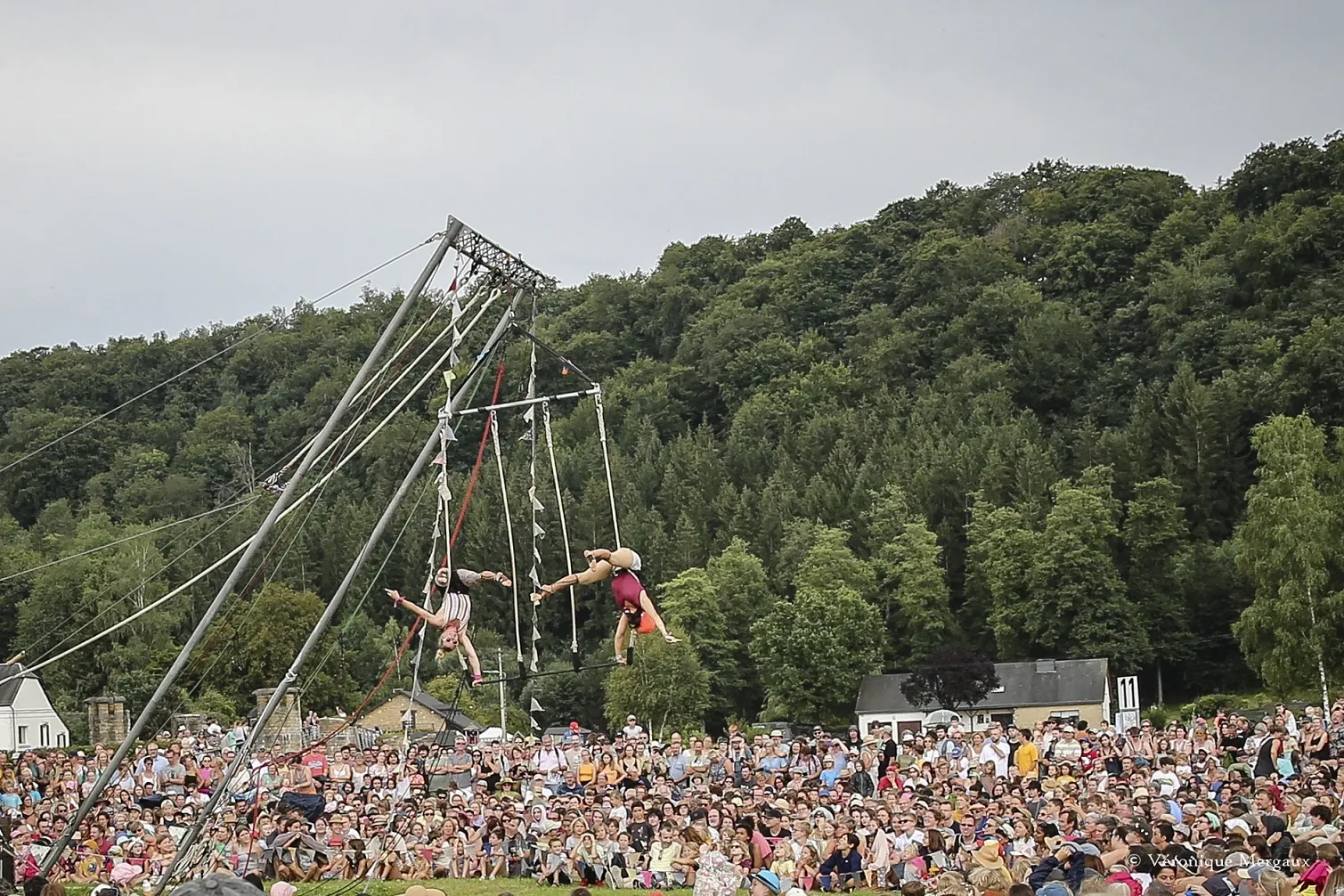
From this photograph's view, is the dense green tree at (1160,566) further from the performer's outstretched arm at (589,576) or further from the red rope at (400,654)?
the performer's outstretched arm at (589,576)

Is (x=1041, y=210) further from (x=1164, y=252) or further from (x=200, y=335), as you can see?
(x=200, y=335)

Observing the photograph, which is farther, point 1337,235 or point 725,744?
point 1337,235

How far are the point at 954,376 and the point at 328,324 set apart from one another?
48.4 metres

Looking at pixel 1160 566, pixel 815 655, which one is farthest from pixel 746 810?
pixel 1160 566

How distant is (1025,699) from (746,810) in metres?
38.6

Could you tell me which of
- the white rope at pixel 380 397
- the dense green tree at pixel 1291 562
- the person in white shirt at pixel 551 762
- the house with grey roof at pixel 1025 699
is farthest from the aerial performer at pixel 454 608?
the dense green tree at pixel 1291 562

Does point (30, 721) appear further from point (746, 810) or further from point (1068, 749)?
point (1068, 749)

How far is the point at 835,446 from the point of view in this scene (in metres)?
88.5

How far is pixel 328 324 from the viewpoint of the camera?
12500 centimetres

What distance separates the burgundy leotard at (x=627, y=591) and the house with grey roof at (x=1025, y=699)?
3878cm

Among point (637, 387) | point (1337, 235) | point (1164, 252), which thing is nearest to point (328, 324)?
point (637, 387)

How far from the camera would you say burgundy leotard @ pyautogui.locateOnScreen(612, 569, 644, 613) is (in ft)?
62.0

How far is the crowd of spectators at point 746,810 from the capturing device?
1683 cm

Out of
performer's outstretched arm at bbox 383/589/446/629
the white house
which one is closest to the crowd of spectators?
performer's outstretched arm at bbox 383/589/446/629
